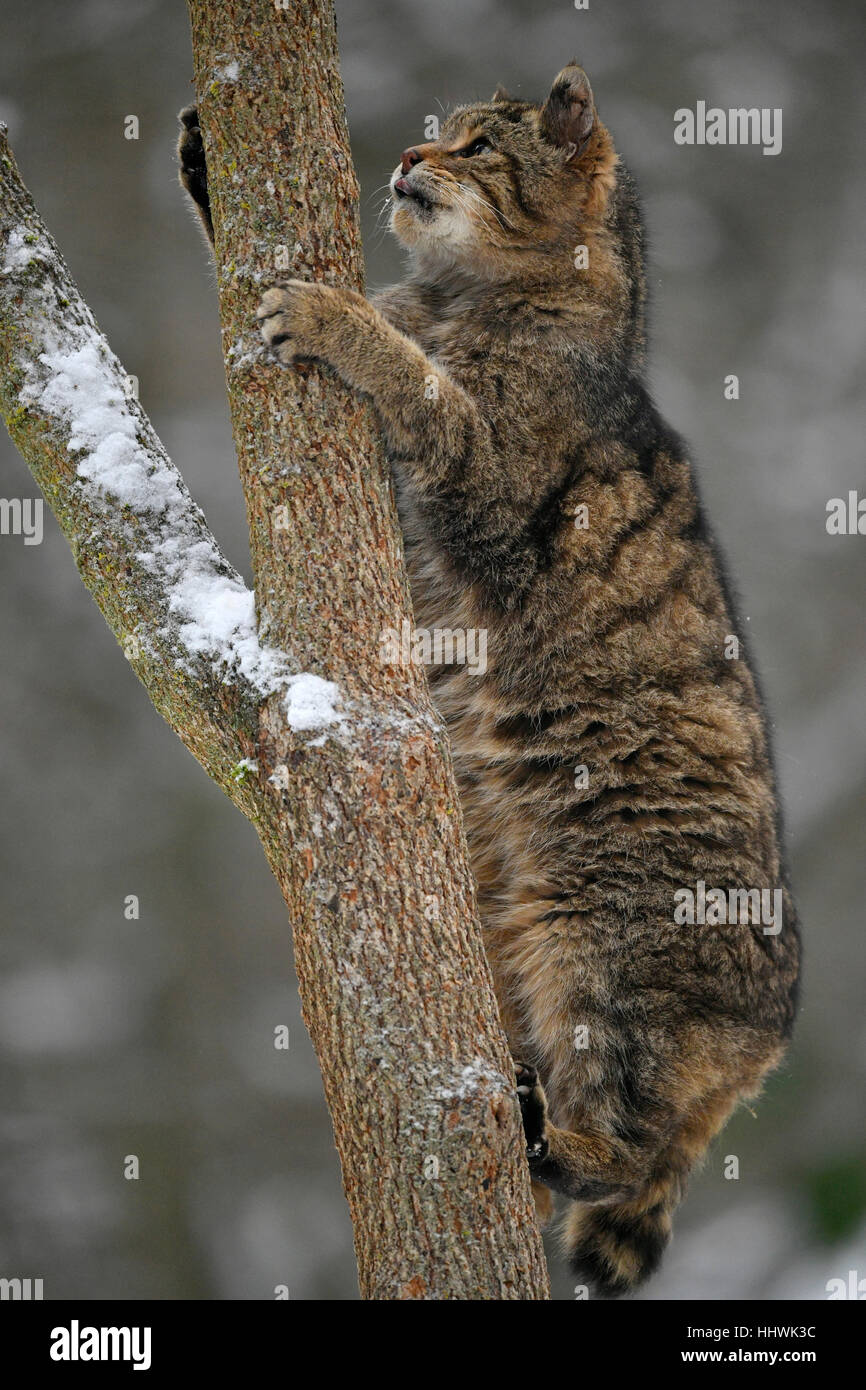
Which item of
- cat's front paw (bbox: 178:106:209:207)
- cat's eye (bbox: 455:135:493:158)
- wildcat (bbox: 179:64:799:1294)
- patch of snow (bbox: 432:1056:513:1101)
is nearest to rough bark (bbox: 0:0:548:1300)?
patch of snow (bbox: 432:1056:513:1101)

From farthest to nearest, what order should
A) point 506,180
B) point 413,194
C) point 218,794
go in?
1. point 218,794
2. point 506,180
3. point 413,194

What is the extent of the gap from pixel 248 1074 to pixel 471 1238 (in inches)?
295

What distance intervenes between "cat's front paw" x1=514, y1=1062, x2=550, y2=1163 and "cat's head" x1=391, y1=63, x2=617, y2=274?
3.06 metres

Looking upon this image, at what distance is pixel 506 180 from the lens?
4.97 metres

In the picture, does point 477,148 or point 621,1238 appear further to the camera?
point 477,148

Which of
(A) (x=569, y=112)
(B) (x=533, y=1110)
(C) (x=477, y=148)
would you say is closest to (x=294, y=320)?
(C) (x=477, y=148)

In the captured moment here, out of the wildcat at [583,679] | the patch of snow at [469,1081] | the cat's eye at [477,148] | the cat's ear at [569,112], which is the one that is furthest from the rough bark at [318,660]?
the cat's ear at [569,112]

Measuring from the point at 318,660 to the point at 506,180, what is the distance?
2650 millimetres

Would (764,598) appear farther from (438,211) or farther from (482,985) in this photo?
(482,985)

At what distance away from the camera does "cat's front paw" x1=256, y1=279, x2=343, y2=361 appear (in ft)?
11.5

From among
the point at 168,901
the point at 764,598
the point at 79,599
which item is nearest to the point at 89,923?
the point at 168,901

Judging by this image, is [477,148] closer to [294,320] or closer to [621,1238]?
[294,320]

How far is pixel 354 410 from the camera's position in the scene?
3.58 metres

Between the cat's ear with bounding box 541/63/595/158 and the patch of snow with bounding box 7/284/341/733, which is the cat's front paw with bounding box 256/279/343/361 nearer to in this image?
the patch of snow with bounding box 7/284/341/733
